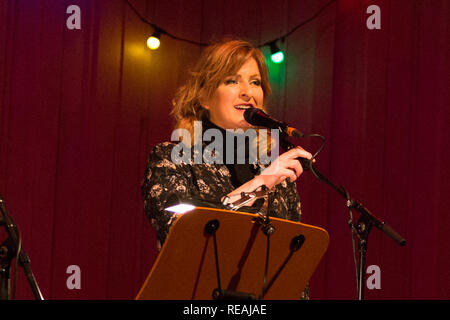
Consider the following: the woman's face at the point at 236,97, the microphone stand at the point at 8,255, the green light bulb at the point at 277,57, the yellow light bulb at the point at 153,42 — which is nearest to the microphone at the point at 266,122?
the woman's face at the point at 236,97

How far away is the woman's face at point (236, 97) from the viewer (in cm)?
208

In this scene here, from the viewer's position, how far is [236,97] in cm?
209

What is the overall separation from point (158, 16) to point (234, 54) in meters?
0.95

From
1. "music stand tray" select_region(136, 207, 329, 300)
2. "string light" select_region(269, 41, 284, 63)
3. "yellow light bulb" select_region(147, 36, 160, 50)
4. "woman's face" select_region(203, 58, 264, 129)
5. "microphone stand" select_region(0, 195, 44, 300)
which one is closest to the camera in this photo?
"music stand tray" select_region(136, 207, 329, 300)

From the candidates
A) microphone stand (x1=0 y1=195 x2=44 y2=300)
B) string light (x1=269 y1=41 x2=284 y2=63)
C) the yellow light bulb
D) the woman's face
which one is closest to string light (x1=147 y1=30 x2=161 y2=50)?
the yellow light bulb

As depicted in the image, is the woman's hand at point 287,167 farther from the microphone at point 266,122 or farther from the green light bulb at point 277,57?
the green light bulb at point 277,57

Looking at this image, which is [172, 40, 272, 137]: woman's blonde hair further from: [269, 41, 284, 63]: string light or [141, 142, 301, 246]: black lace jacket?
[269, 41, 284, 63]: string light

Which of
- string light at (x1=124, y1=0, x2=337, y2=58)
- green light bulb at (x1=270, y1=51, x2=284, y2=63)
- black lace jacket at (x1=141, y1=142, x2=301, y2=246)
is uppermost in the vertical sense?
string light at (x1=124, y1=0, x2=337, y2=58)

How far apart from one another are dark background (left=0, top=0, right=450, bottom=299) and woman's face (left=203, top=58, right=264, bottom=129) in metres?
0.79

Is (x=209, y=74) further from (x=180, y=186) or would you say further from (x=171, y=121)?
(x=171, y=121)

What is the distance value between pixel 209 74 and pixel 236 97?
0.47 ft

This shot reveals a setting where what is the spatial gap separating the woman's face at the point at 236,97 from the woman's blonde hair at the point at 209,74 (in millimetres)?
20

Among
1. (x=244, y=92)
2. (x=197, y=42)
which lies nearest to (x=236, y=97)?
(x=244, y=92)

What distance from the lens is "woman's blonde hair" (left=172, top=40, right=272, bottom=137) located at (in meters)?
2.12
